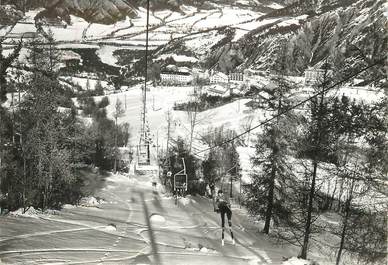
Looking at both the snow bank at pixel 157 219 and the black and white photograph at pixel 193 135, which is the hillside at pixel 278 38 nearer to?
the black and white photograph at pixel 193 135

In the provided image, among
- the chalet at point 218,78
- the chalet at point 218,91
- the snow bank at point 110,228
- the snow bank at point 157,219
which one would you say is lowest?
the snow bank at point 157,219

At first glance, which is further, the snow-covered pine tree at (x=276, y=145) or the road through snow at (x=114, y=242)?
the snow-covered pine tree at (x=276, y=145)

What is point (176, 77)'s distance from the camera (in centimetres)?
16625

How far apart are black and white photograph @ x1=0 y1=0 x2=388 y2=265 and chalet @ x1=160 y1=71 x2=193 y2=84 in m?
0.67

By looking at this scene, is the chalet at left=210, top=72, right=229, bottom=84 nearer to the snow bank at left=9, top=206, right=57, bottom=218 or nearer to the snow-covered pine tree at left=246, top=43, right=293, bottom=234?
the snow-covered pine tree at left=246, top=43, right=293, bottom=234

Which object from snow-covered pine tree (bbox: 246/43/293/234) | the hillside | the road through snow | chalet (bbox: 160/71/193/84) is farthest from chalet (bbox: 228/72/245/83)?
the road through snow

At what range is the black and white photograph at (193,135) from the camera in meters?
15.5

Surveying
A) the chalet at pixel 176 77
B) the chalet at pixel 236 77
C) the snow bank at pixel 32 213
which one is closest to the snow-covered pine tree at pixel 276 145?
the snow bank at pixel 32 213

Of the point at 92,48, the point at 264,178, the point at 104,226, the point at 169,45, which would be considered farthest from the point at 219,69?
the point at 104,226

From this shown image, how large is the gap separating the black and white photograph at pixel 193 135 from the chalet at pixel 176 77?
26.2 inches

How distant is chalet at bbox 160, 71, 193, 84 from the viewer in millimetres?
164375

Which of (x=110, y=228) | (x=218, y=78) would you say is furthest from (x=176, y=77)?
(x=110, y=228)

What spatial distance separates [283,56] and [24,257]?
156 m

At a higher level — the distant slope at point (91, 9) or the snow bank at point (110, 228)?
the distant slope at point (91, 9)
